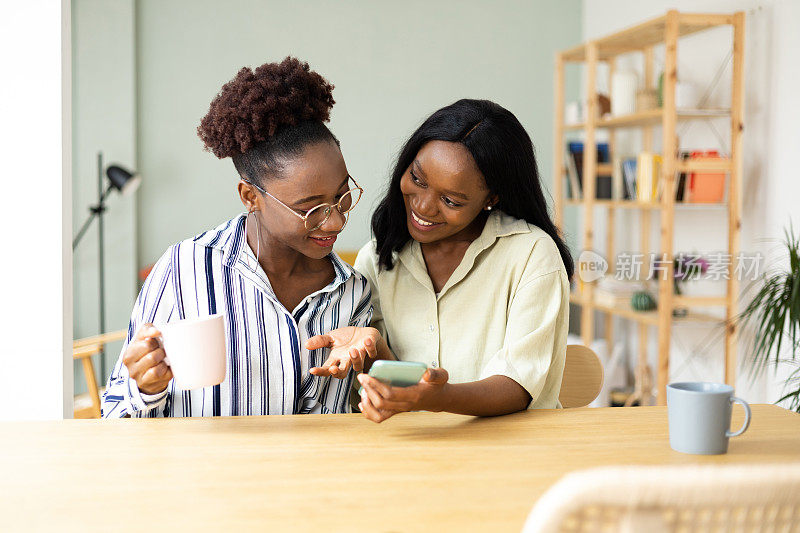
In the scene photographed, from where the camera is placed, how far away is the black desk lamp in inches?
164

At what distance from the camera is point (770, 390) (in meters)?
3.32

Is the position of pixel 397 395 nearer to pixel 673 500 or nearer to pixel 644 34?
pixel 673 500

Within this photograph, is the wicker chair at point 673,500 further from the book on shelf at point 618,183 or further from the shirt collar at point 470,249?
the book on shelf at point 618,183

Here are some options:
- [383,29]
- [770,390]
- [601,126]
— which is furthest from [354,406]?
[383,29]

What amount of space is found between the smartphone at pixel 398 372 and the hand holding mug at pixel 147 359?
0.33 meters

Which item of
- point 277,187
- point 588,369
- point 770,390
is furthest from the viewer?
point 770,390

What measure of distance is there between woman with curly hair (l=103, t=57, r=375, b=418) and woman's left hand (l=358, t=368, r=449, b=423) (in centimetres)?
21

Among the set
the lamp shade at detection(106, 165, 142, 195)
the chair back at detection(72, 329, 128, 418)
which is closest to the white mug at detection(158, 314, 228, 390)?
the chair back at detection(72, 329, 128, 418)

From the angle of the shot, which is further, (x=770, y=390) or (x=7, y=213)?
(x=770, y=390)

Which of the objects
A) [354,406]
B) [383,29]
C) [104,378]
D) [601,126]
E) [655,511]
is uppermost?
[383,29]

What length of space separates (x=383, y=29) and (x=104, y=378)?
8.61ft

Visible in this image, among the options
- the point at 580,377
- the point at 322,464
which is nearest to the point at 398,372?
the point at 322,464

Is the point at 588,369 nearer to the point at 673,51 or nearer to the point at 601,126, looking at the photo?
the point at 673,51

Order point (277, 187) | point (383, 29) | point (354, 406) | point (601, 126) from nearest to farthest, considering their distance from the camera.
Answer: point (277, 187), point (354, 406), point (601, 126), point (383, 29)
